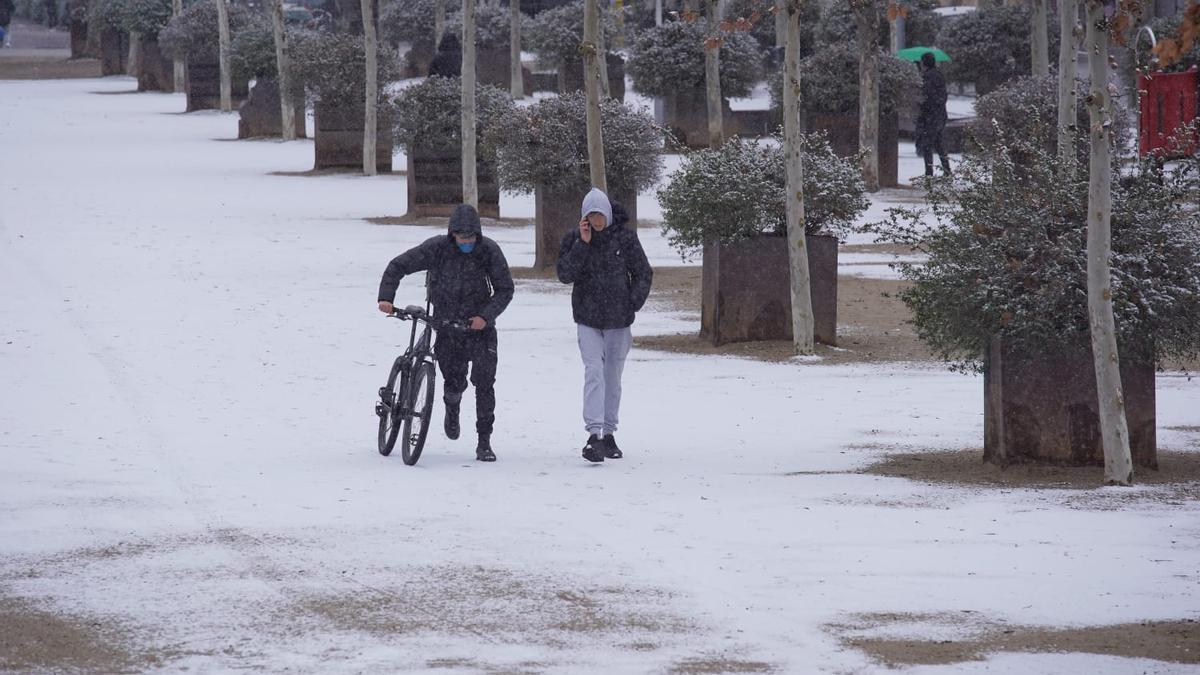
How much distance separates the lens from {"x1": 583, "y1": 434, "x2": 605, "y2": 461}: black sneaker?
10807mm

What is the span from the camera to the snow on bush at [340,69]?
35.5 meters

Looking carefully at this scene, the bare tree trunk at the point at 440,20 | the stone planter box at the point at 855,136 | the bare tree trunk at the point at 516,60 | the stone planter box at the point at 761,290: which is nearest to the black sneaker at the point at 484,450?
the stone planter box at the point at 761,290

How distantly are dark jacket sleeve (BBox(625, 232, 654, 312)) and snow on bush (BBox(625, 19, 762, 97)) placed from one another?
2856 centimetres

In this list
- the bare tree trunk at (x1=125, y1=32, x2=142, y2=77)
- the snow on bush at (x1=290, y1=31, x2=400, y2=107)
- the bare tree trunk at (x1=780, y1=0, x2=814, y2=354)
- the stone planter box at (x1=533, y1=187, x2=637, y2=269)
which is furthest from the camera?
the bare tree trunk at (x1=125, y1=32, x2=142, y2=77)

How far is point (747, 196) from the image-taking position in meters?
16.1

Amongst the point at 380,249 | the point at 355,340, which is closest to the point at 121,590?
the point at 355,340

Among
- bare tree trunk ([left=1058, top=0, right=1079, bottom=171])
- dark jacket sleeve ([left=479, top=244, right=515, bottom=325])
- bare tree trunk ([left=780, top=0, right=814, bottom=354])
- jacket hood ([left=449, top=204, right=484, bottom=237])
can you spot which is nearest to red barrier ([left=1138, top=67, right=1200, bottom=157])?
bare tree trunk ([left=1058, top=0, right=1079, bottom=171])

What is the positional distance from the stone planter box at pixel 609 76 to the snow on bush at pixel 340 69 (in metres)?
13.4

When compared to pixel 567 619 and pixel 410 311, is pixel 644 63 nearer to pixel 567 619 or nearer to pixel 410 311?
pixel 410 311

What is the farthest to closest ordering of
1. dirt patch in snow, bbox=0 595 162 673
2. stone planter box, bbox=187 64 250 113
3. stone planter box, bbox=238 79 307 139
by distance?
1. stone planter box, bbox=187 64 250 113
2. stone planter box, bbox=238 79 307 139
3. dirt patch in snow, bbox=0 595 162 673

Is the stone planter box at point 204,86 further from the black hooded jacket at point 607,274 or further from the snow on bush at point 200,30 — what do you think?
the black hooded jacket at point 607,274

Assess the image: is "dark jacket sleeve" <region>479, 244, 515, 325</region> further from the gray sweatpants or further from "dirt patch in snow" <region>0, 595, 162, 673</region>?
"dirt patch in snow" <region>0, 595, 162, 673</region>

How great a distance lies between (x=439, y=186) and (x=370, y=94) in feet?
23.1

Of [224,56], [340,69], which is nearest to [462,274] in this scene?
[340,69]
